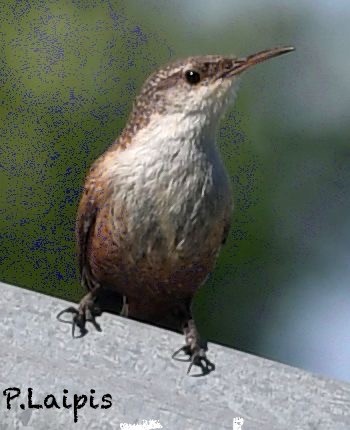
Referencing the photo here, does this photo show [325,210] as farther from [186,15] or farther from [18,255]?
[18,255]

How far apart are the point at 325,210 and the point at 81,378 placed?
5.45 m

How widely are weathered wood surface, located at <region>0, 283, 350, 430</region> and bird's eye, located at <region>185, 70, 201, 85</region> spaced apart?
124cm

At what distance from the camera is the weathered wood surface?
327 centimetres

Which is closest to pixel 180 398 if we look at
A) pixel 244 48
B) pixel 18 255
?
pixel 18 255

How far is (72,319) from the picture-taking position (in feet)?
11.4

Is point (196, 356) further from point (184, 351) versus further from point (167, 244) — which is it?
point (167, 244)

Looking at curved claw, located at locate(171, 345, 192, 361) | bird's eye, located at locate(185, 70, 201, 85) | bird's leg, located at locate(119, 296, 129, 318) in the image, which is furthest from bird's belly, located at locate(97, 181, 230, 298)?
curved claw, located at locate(171, 345, 192, 361)

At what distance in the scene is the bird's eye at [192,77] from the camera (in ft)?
14.7

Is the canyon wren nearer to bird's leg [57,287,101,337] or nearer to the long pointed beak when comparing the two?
the long pointed beak

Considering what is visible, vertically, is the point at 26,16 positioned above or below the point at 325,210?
above

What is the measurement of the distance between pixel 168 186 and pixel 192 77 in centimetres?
35

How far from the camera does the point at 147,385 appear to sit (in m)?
3.31

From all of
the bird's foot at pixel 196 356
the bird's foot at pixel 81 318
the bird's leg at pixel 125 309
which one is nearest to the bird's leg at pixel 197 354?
the bird's foot at pixel 196 356

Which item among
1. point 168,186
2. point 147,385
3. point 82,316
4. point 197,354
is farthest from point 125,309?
point 147,385
